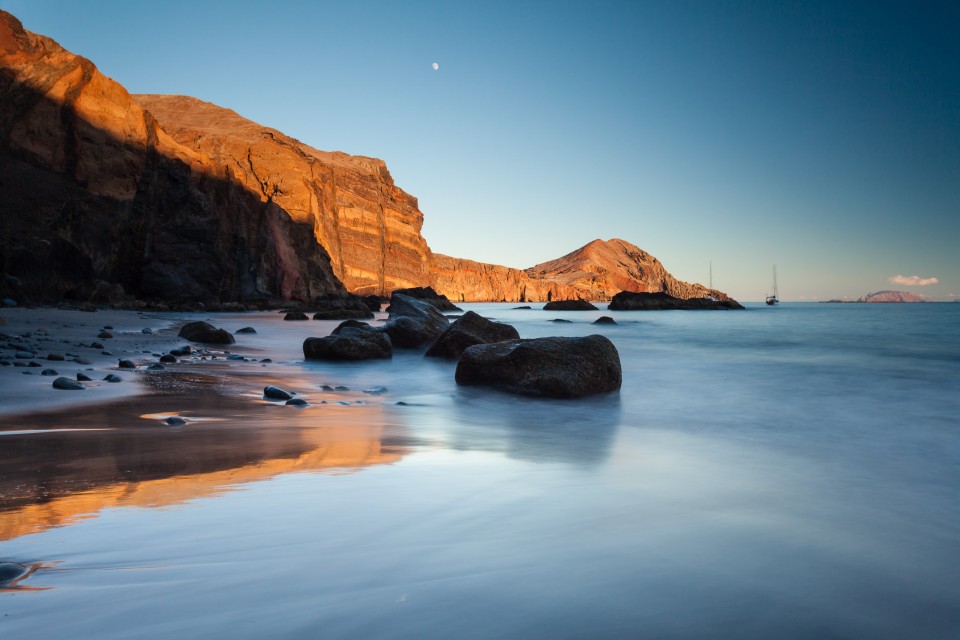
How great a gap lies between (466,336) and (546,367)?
3.11 m

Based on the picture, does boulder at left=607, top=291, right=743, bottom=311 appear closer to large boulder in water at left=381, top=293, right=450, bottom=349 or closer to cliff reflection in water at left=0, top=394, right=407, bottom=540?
large boulder in water at left=381, top=293, right=450, bottom=349

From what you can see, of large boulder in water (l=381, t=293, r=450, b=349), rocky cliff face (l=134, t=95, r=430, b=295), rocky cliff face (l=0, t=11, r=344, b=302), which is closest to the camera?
large boulder in water (l=381, t=293, r=450, b=349)

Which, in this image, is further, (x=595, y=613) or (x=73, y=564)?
(x=73, y=564)

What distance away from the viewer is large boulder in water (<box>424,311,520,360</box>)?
27.7 ft

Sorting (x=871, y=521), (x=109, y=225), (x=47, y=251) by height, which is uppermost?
(x=109, y=225)

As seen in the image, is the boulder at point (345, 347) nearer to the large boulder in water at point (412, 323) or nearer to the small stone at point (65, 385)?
the large boulder in water at point (412, 323)

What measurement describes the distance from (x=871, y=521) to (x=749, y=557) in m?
0.83

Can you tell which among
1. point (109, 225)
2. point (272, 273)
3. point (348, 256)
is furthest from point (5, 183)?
point (348, 256)

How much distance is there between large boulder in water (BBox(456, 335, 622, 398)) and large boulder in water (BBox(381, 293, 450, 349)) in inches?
158

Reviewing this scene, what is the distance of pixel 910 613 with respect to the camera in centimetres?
134

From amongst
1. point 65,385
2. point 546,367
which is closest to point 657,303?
point 546,367

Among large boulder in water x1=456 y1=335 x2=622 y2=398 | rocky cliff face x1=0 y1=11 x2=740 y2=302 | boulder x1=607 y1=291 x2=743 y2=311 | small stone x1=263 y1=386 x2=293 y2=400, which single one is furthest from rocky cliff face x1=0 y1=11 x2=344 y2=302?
boulder x1=607 y1=291 x2=743 y2=311

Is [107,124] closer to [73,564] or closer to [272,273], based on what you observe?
[272,273]

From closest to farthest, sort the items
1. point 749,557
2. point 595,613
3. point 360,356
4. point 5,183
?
point 595,613
point 749,557
point 360,356
point 5,183
